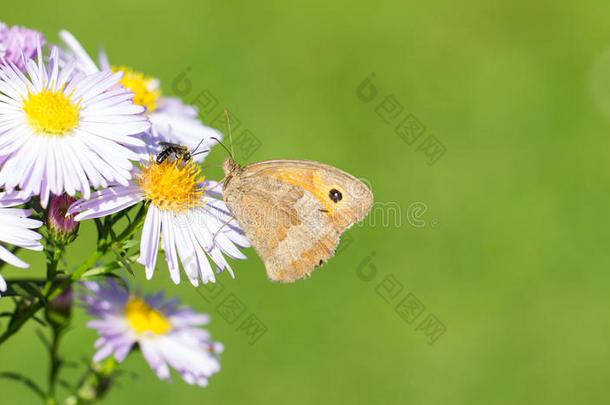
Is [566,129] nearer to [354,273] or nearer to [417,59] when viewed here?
[417,59]

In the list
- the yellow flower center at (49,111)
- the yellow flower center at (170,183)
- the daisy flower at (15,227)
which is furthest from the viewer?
the yellow flower center at (170,183)

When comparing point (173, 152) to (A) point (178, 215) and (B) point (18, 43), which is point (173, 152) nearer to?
(A) point (178, 215)

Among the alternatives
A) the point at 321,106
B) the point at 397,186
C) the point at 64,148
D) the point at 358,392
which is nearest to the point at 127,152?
the point at 64,148

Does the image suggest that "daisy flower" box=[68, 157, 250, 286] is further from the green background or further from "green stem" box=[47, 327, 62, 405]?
the green background

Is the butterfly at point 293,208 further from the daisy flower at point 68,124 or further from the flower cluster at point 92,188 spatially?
the daisy flower at point 68,124

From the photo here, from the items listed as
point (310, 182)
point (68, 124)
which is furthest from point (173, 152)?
point (310, 182)

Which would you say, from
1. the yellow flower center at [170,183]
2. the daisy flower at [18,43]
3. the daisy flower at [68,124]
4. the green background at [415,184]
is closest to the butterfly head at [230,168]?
the yellow flower center at [170,183]

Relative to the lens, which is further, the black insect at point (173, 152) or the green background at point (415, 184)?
the green background at point (415, 184)
